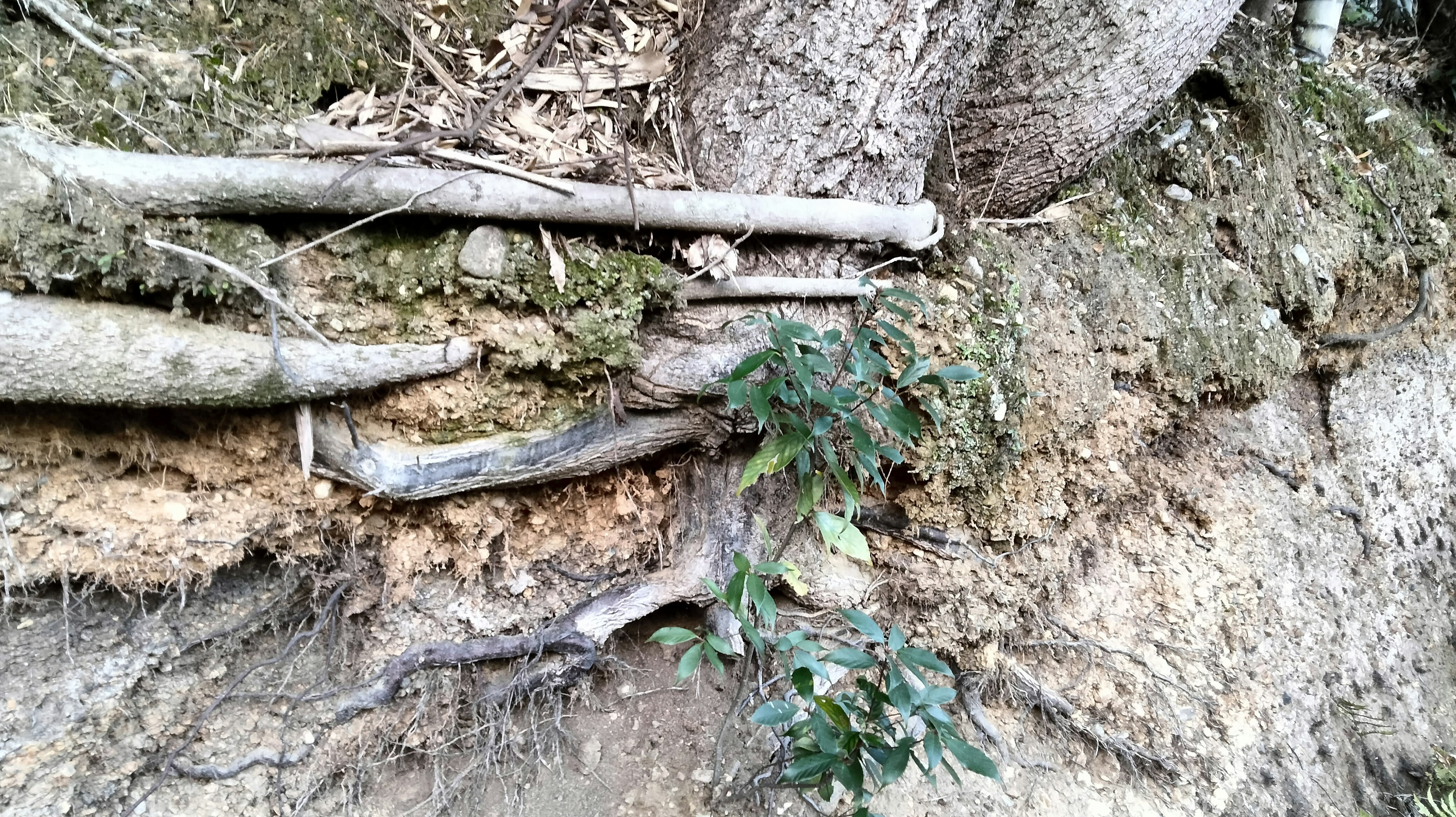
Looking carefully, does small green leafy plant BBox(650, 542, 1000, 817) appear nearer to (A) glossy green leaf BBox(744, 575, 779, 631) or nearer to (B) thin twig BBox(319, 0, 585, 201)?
(A) glossy green leaf BBox(744, 575, 779, 631)

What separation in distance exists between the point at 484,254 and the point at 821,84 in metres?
0.83

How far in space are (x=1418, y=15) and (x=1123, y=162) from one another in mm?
2492

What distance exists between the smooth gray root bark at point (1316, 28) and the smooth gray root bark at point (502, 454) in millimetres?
3465

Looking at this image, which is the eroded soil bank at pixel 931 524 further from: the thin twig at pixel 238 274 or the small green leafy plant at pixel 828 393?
the small green leafy plant at pixel 828 393

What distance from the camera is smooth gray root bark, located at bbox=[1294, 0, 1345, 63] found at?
306 centimetres

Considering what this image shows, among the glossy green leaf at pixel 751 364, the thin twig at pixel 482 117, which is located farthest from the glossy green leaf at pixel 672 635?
the thin twig at pixel 482 117

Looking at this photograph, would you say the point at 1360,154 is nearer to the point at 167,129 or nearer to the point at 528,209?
the point at 528,209

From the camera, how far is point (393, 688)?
1.66 meters

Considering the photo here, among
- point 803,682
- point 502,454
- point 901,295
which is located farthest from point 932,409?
point 502,454

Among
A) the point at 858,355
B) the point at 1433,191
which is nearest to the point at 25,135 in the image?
the point at 858,355

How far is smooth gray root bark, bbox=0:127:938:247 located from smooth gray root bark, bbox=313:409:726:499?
0.43 meters

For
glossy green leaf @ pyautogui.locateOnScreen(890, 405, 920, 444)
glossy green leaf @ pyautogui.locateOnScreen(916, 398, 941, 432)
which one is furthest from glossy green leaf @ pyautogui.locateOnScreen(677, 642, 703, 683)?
glossy green leaf @ pyautogui.locateOnScreen(916, 398, 941, 432)

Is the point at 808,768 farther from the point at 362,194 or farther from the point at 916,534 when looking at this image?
the point at 362,194

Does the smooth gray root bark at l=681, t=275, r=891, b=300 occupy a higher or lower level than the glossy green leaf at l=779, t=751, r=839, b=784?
higher
